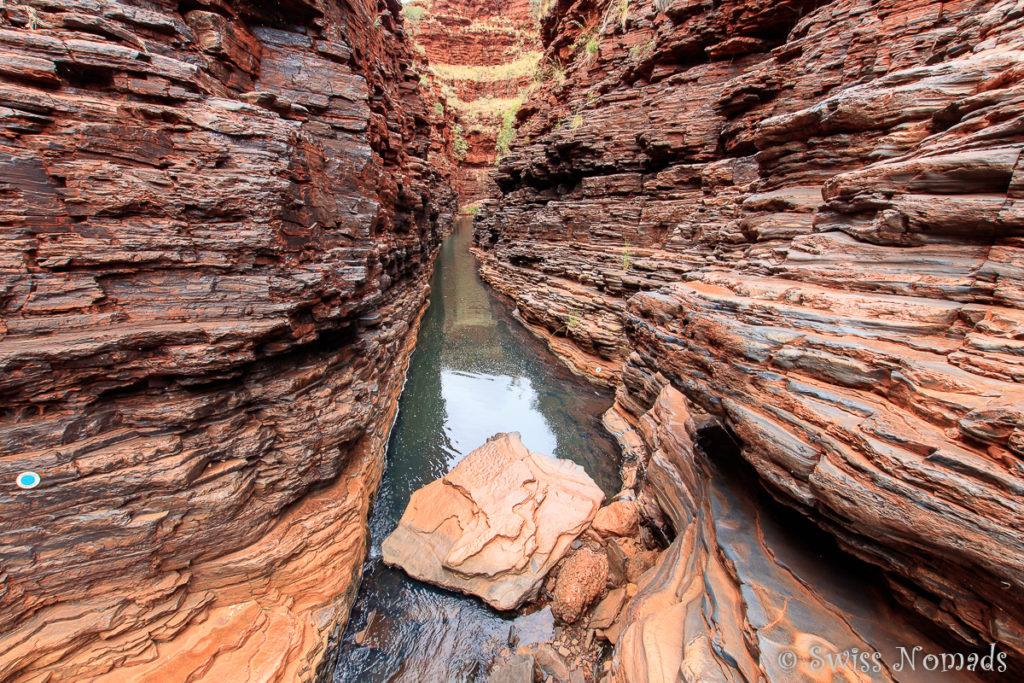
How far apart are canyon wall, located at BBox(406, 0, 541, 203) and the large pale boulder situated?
52675 mm

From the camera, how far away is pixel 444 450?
9266mm

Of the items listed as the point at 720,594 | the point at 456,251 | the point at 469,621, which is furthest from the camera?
the point at 456,251

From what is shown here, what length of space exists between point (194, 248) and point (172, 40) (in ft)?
11.9

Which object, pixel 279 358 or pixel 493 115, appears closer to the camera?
pixel 279 358

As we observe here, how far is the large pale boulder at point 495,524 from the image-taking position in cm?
565

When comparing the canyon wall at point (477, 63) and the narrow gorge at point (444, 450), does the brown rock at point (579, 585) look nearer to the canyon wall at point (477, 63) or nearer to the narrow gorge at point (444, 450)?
the narrow gorge at point (444, 450)

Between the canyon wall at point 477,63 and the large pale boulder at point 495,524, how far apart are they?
2074 inches

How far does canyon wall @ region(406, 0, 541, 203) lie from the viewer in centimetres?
5191

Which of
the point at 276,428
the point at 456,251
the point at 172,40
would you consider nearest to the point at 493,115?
the point at 456,251

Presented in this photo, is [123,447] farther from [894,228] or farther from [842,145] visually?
[842,145]

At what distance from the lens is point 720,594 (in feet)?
12.2

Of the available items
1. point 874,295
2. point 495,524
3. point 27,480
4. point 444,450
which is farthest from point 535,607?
point 27,480

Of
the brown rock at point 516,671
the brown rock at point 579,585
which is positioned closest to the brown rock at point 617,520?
the brown rock at point 579,585

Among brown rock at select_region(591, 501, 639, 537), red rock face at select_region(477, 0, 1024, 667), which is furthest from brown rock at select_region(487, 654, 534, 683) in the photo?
red rock face at select_region(477, 0, 1024, 667)
